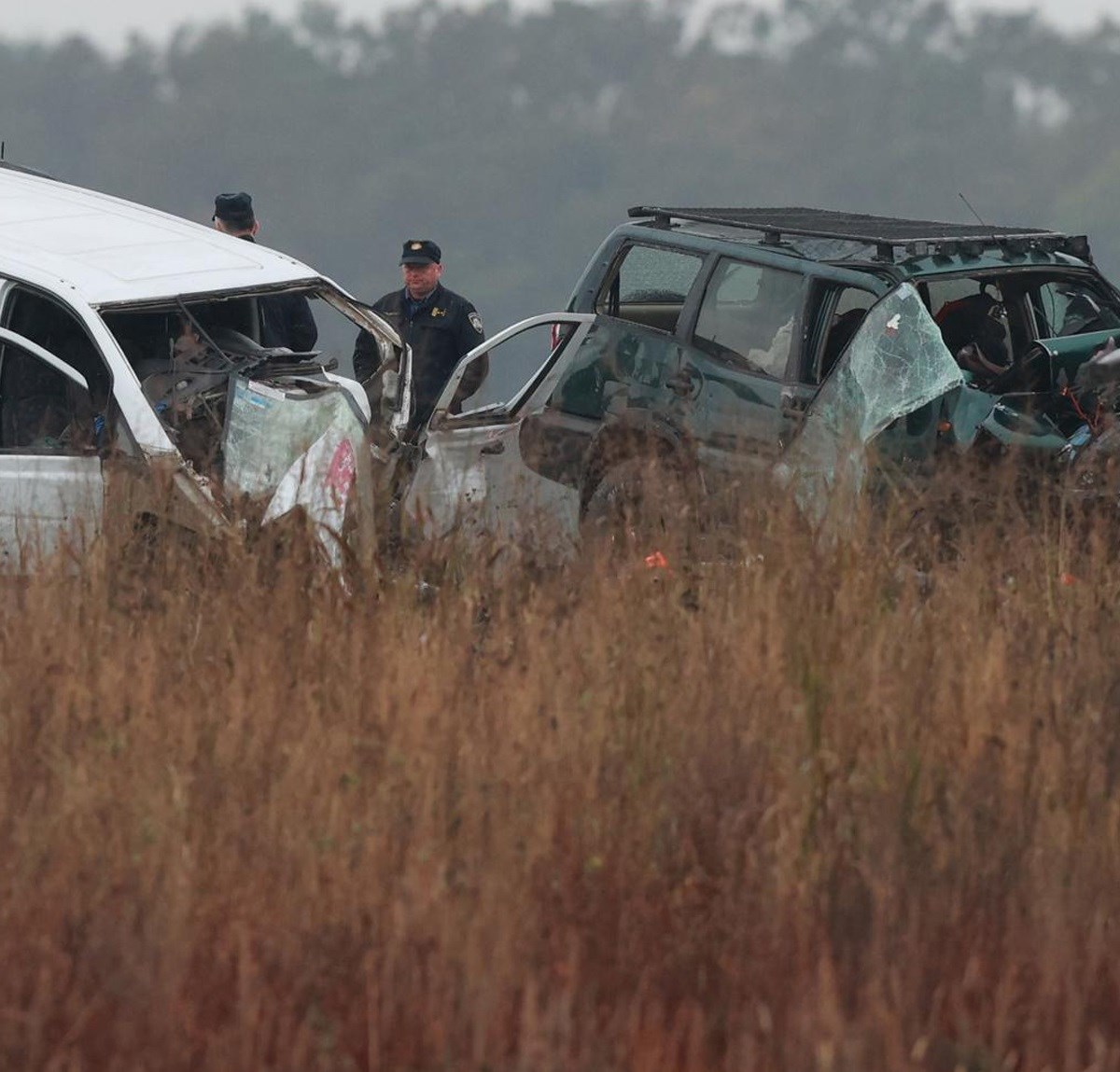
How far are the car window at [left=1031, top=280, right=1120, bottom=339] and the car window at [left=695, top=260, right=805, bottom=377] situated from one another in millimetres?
1390

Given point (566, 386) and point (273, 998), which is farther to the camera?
point (566, 386)

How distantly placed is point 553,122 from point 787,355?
122 meters

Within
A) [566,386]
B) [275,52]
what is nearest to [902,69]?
[275,52]

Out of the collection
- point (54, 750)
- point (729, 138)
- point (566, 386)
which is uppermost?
point (729, 138)

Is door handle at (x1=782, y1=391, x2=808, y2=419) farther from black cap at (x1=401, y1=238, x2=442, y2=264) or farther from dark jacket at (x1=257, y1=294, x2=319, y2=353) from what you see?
→ black cap at (x1=401, y1=238, x2=442, y2=264)

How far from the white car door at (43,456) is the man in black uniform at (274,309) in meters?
1.43

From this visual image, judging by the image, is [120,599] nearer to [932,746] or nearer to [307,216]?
[932,746]

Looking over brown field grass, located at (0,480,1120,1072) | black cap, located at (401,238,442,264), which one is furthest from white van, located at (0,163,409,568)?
black cap, located at (401,238,442,264)

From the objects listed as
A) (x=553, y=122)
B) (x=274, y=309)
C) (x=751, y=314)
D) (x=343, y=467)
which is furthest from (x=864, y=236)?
(x=553, y=122)

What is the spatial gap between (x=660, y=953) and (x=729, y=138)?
402ft

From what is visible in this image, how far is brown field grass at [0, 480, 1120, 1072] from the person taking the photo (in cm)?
423

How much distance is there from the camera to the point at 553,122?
130 m

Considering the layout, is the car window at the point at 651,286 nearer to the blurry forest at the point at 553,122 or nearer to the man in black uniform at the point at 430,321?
the man in black uniform at the point at 430,321

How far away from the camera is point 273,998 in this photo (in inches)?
169
